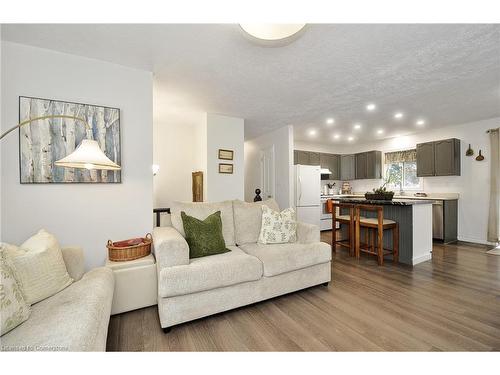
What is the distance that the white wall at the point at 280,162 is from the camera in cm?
449

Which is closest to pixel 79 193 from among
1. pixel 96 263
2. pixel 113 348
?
pixel 96 263

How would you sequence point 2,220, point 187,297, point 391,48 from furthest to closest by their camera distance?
point 391,48 → point 2,220 → point 187,297

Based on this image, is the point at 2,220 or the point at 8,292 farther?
the point at 2,220

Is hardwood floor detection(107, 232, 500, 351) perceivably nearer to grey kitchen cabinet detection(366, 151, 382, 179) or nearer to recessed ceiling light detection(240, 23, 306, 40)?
recessed ceiling light detection(240, 23, 306, 40)

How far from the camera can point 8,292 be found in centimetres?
103

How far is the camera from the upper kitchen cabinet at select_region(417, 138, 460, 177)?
4492 millimetres

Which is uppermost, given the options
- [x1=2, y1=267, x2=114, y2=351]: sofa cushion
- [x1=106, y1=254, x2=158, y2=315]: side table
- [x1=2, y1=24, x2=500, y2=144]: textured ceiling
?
[x1=2, y1=24, x2=500, y2=144]: textured ceiling

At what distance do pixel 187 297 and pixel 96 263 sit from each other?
125 cm

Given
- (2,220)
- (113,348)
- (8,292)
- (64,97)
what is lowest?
(113,348)

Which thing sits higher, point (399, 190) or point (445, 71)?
point (445, 71)

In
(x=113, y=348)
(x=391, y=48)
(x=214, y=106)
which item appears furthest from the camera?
(x=214, y=106)

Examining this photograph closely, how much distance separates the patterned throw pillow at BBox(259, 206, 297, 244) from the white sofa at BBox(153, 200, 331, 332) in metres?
0.09

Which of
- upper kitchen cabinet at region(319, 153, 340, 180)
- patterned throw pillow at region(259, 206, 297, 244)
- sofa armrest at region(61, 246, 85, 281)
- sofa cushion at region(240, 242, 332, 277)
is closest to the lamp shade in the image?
sofa armrest at region(61, 246, 85, 281)

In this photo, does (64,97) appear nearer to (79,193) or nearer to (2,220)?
(79,193)
